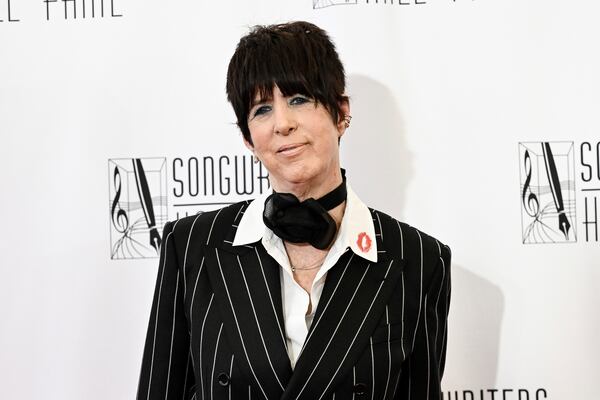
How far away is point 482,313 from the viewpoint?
5.32ft

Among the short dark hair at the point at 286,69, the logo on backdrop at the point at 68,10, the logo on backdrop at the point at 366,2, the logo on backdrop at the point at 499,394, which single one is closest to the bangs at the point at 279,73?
the short dark hair at the point at 286,69

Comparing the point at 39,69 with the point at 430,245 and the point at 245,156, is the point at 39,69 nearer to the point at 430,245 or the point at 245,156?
the point at 245,156

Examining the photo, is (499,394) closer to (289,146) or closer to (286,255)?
(286,255)

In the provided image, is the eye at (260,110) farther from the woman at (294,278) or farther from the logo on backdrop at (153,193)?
the logo on backdrop at (153,193)

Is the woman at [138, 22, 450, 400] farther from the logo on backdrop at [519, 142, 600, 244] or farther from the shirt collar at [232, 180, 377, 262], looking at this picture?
the logo on backdrop at [519, 142, 600, 244]

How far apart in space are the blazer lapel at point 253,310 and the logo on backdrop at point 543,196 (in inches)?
23.3

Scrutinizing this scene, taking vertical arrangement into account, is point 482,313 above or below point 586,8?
below

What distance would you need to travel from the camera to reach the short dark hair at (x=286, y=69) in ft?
4.09

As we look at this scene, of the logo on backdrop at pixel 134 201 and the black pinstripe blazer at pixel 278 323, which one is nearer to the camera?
the black pinstripe blazer at pixel 278 323

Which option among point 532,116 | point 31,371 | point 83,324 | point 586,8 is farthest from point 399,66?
point 31,371

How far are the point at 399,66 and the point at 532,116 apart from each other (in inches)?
11.2

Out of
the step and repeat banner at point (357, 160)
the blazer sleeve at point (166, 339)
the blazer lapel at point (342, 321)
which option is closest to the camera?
the blazer lapel at point (342, 321)

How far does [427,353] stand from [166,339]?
434 millimetres

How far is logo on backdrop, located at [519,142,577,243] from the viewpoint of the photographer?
1615mm
